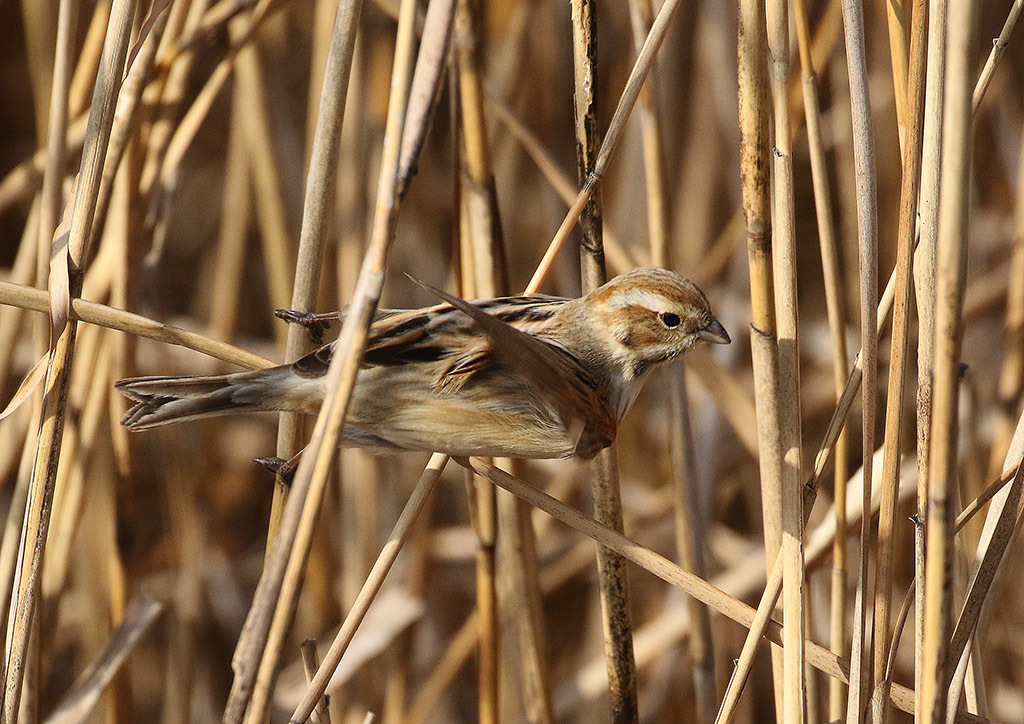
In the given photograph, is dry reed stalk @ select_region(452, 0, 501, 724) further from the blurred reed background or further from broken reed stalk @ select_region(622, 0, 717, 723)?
broken reed stalk @ select_region(622, 0, 717, 723)

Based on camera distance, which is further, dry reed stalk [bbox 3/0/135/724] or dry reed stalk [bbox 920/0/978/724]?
dry reed stalk [bbox 3/0/135/724]

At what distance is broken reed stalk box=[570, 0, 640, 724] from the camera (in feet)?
4.58

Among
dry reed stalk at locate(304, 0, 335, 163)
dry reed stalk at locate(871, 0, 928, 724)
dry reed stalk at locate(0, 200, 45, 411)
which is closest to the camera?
dry reed stalk at locate(871, 0, 928, 724)

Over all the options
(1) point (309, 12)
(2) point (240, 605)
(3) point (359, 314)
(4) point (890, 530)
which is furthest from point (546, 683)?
(1) point (309, 12)

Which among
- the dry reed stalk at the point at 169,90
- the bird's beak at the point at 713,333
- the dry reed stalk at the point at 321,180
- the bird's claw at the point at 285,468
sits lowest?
the bird's claw at the point at 285,468

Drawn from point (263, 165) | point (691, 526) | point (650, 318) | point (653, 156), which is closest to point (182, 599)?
point (263, 165)

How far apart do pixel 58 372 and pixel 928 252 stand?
1.11 m

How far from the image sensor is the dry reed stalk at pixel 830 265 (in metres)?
1.32

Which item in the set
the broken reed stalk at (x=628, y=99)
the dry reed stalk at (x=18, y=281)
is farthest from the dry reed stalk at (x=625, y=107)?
the dry reed stalk at (x=18, y=281)

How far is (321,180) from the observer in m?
1.30

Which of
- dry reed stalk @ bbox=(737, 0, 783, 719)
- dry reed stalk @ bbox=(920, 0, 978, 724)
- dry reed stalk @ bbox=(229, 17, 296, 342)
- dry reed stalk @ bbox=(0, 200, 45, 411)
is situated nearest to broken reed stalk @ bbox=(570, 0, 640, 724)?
dry reed stalk @ bbox=(737, 0, 783, 719)

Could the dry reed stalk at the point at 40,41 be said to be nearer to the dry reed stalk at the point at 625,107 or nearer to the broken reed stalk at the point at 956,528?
the dry reed stalk at the point at 625,107

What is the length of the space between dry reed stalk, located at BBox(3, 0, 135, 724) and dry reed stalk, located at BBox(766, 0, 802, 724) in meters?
0.85

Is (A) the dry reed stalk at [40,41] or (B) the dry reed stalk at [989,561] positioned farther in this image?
(A) the dry reed stalk at [40,41]
